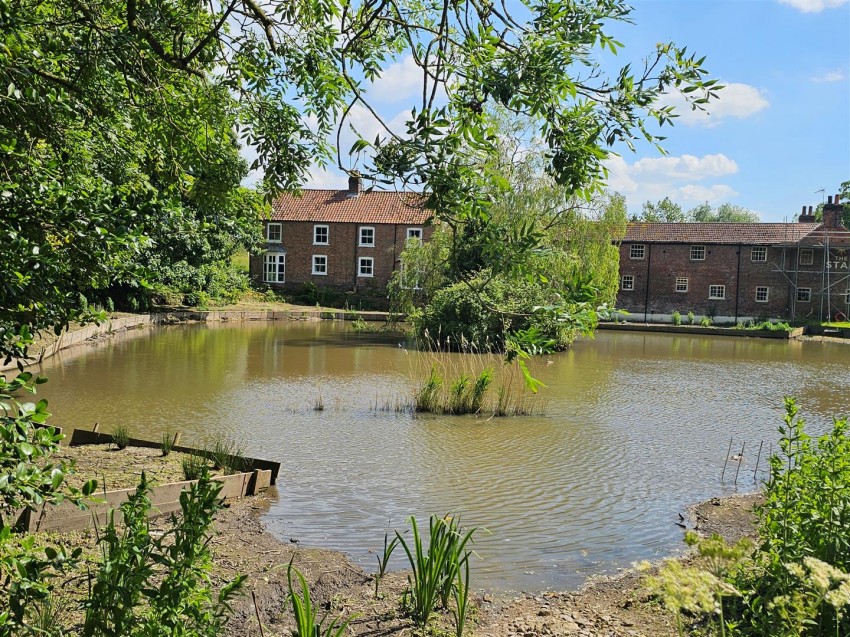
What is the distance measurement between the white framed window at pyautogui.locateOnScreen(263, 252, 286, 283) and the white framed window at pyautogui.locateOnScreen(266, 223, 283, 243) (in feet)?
3.37

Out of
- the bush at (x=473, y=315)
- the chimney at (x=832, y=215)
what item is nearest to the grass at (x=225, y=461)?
the bush at (x=473, y=315)

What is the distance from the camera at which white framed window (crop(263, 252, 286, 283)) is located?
4797cm

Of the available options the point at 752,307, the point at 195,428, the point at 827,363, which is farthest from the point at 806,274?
the point at 195,428

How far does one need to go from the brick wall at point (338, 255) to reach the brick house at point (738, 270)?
13.2 meters

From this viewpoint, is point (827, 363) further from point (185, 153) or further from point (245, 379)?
point (185, 153)

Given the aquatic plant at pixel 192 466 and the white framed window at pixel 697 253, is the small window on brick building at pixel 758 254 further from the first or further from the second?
the aquatic plant at pixel 192 466

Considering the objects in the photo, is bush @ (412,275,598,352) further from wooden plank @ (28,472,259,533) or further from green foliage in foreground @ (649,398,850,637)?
green foliage in foreground @ (649,398,850,637)

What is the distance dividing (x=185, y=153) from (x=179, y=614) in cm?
406

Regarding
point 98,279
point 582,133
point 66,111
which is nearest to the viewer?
point 98,279

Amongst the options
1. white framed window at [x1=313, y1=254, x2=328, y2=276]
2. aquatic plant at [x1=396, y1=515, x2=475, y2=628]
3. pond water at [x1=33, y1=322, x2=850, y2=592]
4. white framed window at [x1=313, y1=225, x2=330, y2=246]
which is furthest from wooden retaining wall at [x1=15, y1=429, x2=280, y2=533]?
white framed window at [x1=313, y1=225, x2=330, y2=246]

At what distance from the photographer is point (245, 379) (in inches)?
729

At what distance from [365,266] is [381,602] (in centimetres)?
4231

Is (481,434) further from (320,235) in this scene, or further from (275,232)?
(275,232)

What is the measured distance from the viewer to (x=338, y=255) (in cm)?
4769
